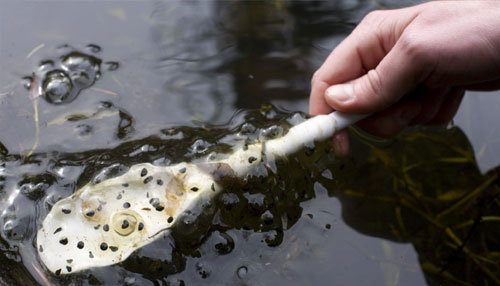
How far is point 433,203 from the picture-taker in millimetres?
1785

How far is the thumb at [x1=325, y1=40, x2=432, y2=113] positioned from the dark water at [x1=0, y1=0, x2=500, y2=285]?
0.60 ft

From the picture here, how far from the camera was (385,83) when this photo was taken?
55.7 inches

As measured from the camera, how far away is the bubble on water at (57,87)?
1.77 metres

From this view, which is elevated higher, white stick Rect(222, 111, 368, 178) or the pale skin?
the pale skin

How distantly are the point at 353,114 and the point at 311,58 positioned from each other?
68 cm

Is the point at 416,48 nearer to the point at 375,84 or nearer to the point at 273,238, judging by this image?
the point at 375,84

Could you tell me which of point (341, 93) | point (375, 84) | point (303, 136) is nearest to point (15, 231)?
point (303, 136)

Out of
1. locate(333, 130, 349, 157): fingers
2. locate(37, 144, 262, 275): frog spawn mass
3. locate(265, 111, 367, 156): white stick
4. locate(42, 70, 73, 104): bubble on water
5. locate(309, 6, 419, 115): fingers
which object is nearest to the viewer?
locate(37, 144, 262, 275): frog spawn mass

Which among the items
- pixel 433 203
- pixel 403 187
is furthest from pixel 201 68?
pixel 433 203

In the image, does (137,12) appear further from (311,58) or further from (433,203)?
(433,203)

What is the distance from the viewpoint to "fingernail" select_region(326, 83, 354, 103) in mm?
1471

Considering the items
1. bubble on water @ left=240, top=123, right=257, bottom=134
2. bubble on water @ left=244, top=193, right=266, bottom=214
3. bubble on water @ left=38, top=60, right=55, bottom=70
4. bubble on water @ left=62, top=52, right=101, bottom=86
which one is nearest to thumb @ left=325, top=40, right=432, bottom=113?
bubble on water @ left=240, top=123, right=257, bottom=134

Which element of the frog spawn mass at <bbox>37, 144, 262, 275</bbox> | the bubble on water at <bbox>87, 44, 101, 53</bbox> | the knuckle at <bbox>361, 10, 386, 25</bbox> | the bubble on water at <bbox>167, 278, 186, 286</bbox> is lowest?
the bubble on water at <bbox>167, 278, 186, 286</bbox>

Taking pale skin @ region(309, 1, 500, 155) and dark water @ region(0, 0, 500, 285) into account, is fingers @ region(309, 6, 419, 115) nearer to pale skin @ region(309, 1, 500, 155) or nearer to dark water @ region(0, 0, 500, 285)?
pale skin @ region(309, 1, 500, 155)
